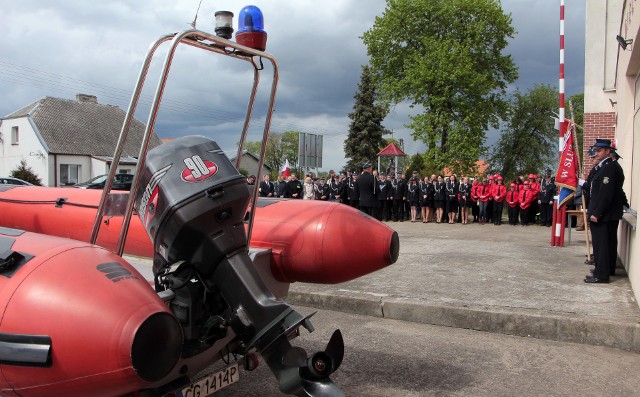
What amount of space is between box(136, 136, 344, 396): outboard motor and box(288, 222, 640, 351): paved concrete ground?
120 inches

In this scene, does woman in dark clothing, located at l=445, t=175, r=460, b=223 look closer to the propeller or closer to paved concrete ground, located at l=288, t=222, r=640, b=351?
paved concrete ground, located at l=288, t=222, r=640, b=351

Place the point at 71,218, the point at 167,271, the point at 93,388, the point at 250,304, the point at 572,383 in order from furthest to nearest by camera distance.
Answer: the point at 71,218, the point at 572,383, the point at 167,271, the point at 250,304, the point at 93,388

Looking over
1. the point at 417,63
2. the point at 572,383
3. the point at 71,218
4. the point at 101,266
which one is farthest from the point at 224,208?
the point at 417,63

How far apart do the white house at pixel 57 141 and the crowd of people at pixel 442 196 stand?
24496 mm

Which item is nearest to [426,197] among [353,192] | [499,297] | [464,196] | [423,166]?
[464,196]

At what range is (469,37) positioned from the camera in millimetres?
32750

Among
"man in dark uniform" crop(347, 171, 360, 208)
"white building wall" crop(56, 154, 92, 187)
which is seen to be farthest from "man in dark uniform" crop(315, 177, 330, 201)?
"white building wall" crop(56, 154, 92, 187)

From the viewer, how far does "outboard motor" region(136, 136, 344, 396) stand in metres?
2.47

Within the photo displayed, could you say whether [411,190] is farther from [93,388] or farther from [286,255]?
Answer: [93,388]

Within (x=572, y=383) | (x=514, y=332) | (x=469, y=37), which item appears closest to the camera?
(x=572, y=383)

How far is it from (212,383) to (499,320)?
3.34 meters

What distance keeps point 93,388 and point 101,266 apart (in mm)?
483

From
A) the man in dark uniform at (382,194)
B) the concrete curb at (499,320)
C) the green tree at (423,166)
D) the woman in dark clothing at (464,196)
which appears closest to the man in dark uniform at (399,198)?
the man in dark uniform at (382,194)

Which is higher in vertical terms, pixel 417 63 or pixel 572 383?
pixel 417 63
